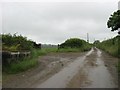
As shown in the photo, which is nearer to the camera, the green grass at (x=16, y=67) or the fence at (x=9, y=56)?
the green grass at (x=16, y=67)

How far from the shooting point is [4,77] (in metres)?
13.4

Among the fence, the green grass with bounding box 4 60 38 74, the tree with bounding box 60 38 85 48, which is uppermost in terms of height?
the tree with bounding box 60 38 85 48

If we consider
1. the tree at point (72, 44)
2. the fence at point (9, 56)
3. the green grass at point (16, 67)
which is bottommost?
the green grass at point (16, 67)

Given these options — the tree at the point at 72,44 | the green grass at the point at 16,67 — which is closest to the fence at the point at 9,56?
the green grass at the point at 16,67

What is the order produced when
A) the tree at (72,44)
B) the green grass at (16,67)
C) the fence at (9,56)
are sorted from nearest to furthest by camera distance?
1. the green grass at (16,67)
2. the fence at (9,56)
3. the tree at (72,44)

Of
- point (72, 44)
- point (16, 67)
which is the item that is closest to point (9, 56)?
point (16, 67)

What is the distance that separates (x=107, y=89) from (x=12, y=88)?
3.79 metres

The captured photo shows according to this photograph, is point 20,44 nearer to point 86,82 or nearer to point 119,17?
point 119,17

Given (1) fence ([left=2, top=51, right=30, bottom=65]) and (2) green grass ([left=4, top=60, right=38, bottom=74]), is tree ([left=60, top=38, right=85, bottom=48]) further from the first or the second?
(2) green grass ([left=4, top=60, right=38, bottom=74])

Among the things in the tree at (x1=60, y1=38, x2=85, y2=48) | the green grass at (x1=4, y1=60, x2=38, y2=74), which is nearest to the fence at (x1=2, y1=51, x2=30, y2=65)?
the green grass at (x1=4, y1=60, x2=38, y2=74)

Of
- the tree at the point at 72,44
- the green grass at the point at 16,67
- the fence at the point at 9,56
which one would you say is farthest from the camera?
the tree at the point at 72,44

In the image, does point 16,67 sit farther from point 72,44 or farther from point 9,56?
point 72,44

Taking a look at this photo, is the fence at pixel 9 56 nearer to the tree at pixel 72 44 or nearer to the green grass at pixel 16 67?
the green grass at pixel 16 67

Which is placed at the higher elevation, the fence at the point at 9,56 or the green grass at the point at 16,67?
the fence at the point at 9,56
